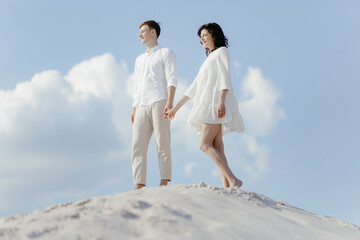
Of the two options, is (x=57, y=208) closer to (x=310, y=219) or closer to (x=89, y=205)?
(x=89, y=205)

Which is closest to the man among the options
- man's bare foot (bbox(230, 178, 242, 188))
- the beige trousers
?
the beige trousers

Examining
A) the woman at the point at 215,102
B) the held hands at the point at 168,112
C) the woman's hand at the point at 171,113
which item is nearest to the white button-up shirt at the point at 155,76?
the held hands at the point at 168,112

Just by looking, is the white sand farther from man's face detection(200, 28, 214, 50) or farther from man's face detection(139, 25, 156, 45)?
man's face detection(139, 25, 156, 45)

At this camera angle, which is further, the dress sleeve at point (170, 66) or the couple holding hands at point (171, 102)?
the dress sleeve at point (170, 66)

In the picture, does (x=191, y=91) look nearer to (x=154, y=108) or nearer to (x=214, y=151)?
(x=154, y=108)

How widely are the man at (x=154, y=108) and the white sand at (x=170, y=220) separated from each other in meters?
1.23

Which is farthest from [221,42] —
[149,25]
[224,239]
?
[224,239]

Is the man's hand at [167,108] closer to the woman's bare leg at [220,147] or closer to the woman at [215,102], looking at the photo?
the woman at [215,102]

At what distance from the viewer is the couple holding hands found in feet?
16.6

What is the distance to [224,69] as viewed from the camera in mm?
5152

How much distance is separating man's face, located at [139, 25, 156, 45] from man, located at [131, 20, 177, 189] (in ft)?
0.54

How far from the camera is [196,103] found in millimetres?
5297

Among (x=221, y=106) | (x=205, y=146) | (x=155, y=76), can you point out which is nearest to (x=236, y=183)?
(x=205, y=146)

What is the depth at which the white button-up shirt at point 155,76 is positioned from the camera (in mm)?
5887
